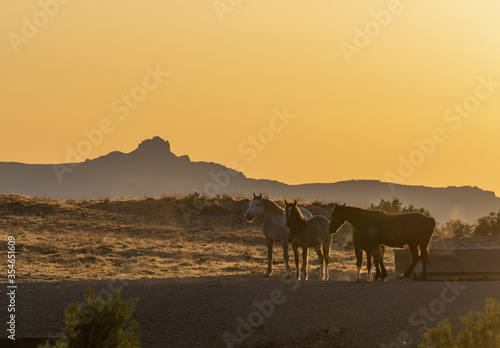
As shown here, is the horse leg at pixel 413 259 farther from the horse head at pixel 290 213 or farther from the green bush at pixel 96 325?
the green bush at pixel 96 325

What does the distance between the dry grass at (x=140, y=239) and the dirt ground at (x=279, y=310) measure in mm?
7885

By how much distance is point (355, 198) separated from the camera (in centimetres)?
16125

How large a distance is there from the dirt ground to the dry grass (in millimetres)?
7885

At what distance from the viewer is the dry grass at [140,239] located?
2845 cm

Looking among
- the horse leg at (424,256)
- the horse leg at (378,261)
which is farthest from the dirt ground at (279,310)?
the horse leg at (424,256)

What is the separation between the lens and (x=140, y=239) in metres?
38.7

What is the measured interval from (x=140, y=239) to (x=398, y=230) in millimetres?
22491

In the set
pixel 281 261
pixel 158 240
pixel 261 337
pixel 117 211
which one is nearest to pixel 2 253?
pixel 158 240

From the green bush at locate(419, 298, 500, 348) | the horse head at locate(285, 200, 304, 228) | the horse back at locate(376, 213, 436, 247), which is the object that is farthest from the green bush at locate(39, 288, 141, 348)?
the horse head at locate(285, 200, 304, 228)

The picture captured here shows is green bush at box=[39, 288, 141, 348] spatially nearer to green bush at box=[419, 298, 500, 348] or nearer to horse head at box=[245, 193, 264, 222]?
green bush at box=[419, 298, 500, 348]

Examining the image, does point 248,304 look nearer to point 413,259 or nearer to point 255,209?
point 413,259

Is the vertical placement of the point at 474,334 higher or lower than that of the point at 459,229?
lower

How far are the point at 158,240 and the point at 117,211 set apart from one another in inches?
345

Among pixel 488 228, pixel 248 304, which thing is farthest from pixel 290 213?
pixel 488 228
